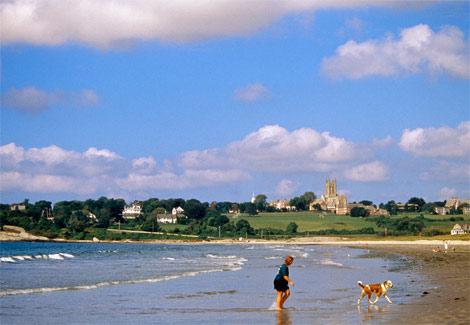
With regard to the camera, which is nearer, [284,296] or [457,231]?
[284,296]

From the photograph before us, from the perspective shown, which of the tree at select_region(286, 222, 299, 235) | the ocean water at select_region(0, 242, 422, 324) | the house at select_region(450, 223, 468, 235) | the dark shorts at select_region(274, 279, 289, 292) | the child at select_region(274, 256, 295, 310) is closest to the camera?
the ocean water at select_region(0, 242, 422, 324)

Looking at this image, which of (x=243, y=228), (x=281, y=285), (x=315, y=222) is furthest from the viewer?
(x=315, y=222)

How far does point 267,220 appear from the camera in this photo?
187250 mm

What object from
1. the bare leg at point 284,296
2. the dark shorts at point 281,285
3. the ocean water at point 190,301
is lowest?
the ocean water at point 190,301

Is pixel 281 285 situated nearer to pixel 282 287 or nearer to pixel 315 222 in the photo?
pixel 282 287

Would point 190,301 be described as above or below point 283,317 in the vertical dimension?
below

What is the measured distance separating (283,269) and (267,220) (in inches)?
6603

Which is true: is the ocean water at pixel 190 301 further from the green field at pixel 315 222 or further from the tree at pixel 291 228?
the tree at pixel 291 228

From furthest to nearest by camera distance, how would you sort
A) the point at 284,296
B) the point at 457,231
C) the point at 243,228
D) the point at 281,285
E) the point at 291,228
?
1. the point at 243,228
2. the point at 291,228
3. the point at 457,231
4. the point at 284,296
5. the point at 281,285

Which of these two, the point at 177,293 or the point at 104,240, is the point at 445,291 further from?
the point at 104,240

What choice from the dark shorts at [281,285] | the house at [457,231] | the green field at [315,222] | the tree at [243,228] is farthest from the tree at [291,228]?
the dark shorts at [281,285]

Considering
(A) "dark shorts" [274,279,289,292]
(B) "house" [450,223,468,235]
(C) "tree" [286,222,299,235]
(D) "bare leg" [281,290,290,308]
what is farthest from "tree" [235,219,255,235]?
(A) "dark shorts" [274,279,289,292]

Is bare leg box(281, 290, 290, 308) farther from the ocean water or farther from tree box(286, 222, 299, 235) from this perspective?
tree box(286, 222, 299, 235)

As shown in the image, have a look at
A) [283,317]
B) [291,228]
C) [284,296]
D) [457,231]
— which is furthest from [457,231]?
[283,317]
